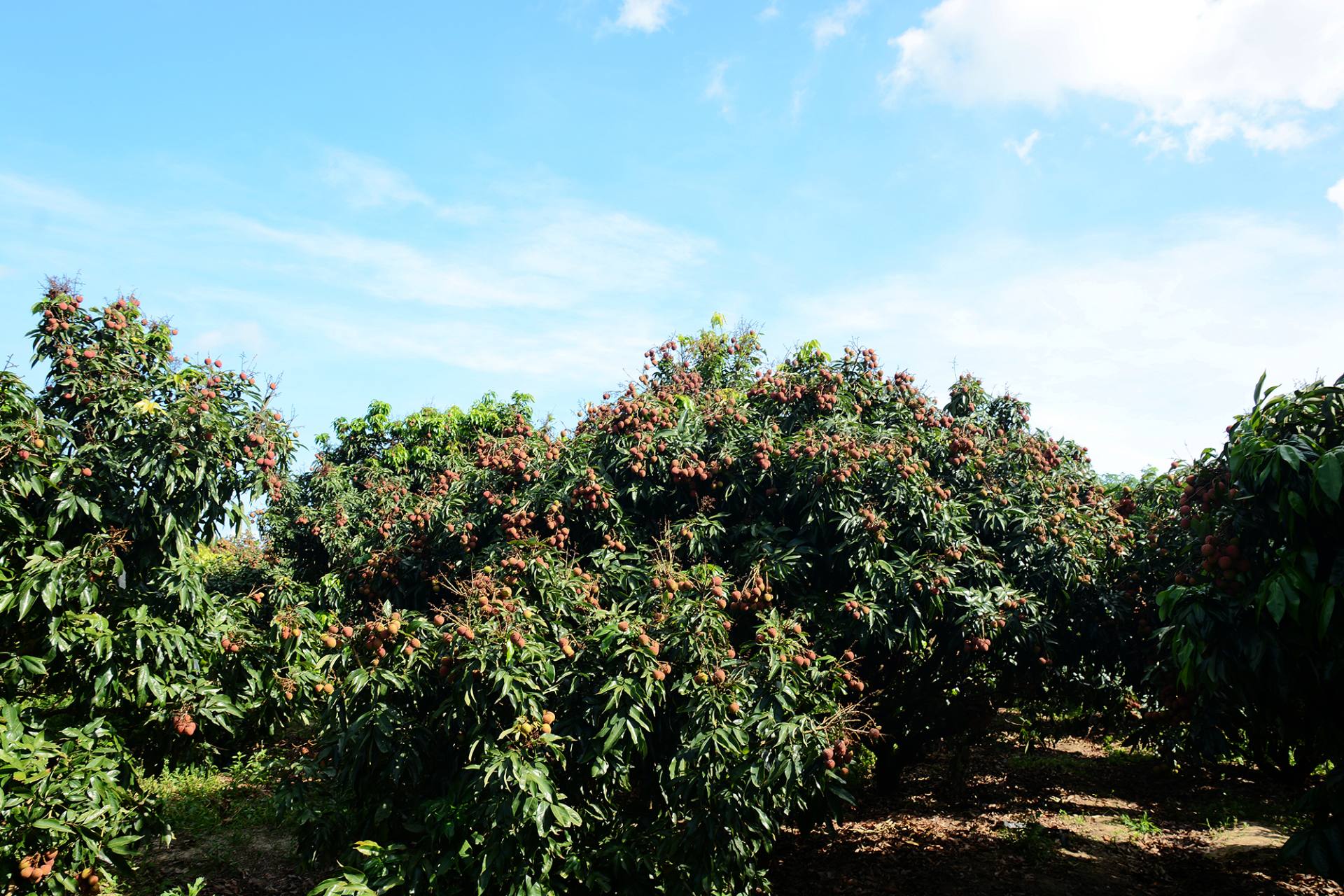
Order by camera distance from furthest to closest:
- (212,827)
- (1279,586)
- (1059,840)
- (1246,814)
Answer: (1246,814) → (212,827) → (1059,840) → (1279,586)

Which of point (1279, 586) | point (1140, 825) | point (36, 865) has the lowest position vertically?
point (1140, 825)

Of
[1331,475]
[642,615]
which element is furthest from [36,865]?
[1331,475]

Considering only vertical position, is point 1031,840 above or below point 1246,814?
below

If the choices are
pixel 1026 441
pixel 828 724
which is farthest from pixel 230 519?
pixel 1026 441

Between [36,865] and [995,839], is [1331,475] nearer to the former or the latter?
[995,839]

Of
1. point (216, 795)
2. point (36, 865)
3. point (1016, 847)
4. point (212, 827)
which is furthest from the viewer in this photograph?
point (216, 795)

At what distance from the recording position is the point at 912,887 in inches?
258

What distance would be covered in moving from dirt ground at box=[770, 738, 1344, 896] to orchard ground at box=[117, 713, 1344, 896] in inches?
0.7

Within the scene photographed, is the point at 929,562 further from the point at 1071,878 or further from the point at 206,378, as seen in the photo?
the point at 206,378

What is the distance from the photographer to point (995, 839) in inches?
297

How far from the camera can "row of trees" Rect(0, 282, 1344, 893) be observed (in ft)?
14.3

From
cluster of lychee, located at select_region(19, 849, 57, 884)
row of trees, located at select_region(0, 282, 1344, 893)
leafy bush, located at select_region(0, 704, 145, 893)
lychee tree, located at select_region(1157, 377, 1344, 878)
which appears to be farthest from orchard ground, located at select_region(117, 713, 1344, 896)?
lychee tree, located at select_region(1157, 377, 1344, 878)

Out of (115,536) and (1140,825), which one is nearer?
(115,536)

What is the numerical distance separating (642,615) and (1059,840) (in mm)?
4943
